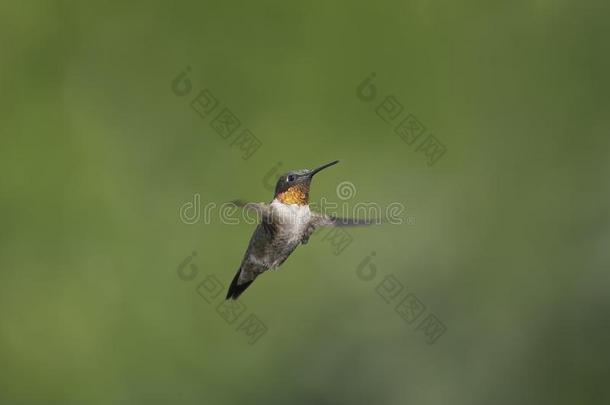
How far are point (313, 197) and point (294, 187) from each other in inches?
121

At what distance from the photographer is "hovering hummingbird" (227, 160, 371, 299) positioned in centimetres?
265

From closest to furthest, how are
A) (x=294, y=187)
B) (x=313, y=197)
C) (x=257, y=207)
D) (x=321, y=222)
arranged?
(x=257, y=207)
(x=294, y=187)
(x=321, y=222)
(x=313, y=197)

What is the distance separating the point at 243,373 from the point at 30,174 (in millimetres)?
2615

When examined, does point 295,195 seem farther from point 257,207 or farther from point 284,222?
point 257,207

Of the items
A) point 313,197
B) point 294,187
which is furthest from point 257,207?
point 313,197

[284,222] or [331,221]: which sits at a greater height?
[284,222]

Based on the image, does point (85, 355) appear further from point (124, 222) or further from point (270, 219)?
point (270, 219)

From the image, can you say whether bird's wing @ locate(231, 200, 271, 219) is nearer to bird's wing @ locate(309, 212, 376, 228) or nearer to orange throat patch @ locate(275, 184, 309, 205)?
orange throat patch @ locate(275, 184, 309, 205)

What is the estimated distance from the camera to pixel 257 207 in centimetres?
245

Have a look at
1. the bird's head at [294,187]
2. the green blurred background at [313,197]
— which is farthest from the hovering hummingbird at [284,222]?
the green blurred background at [313,197]

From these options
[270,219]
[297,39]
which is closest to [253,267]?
[270,219]

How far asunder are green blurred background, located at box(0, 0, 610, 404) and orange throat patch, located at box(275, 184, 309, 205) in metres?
3.06

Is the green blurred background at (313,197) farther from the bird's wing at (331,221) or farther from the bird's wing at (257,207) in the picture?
the bird's wing at (257,207)

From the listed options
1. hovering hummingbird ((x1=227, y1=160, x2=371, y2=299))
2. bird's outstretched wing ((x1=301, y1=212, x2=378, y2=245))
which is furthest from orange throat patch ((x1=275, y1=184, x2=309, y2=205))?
bird's outstretched wing ((x1=301, y1=212, x2=378, y2=245))
